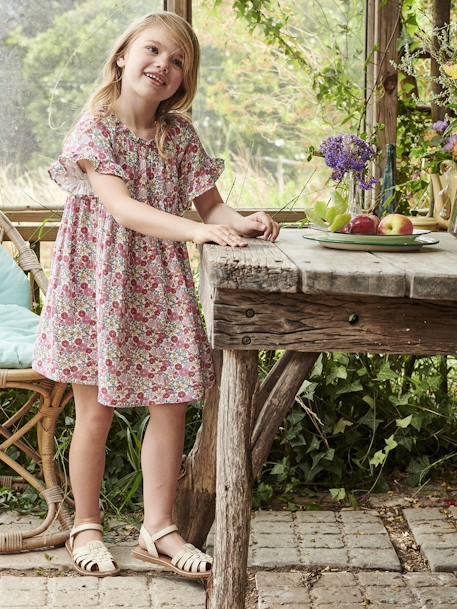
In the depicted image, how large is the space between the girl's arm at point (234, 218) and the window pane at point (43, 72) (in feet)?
3.82

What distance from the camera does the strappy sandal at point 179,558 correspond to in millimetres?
2961

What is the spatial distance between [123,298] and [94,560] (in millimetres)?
788

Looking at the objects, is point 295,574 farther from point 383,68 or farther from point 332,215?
point 383,68

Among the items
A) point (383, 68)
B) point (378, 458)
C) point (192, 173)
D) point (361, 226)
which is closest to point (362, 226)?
point (361, 226)

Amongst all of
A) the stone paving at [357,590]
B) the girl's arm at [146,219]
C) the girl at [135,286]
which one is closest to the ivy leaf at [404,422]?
the stone paving at [357,590]

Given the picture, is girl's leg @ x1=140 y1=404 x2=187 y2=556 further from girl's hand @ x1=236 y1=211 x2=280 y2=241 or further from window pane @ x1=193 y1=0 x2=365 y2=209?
window pane @ x1=193 y1=0 x2=365 y2=209

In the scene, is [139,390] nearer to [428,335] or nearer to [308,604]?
[308,604]

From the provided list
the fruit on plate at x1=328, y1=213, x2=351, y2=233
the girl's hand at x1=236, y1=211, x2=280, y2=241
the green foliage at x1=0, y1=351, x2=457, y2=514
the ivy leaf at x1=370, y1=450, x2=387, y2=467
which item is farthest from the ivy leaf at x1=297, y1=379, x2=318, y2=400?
the fruit on plate at x1=328, y1=213, x2=351, y2=233

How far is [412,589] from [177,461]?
778 mm

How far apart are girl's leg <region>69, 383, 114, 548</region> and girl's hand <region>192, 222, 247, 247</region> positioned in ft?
2.34

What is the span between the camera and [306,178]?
14.6 ft

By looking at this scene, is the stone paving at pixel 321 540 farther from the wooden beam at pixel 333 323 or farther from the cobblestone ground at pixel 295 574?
the wooden beam at pixel 333 323

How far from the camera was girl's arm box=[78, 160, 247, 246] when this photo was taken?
8.53 ft

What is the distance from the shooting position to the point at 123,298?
9.64ft
